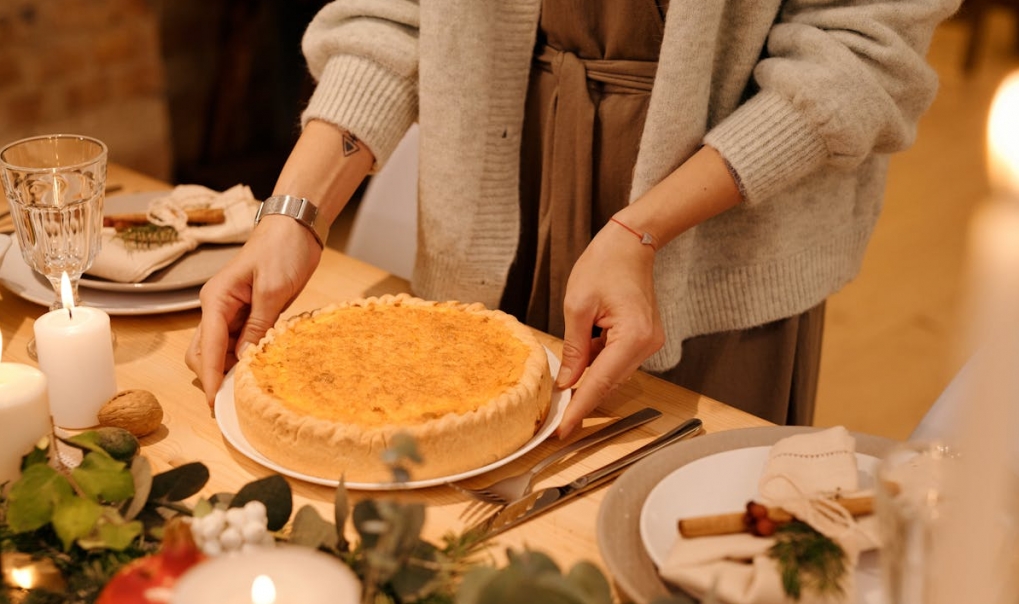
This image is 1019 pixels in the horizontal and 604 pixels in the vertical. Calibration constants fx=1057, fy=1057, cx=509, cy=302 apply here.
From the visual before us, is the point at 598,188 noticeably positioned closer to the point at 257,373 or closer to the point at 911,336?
the point at 257,373

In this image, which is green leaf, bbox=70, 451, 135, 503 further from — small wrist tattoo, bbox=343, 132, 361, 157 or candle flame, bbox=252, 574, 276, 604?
small wrist tattoo, bbox=343, 132, 361, 157

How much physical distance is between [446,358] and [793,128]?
501 mm

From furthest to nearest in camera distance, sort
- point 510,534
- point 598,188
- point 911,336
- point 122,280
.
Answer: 1. point 911,336
2. point 598,188
3. point 122,280
4. point 510,534

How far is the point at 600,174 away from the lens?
1.51 metres

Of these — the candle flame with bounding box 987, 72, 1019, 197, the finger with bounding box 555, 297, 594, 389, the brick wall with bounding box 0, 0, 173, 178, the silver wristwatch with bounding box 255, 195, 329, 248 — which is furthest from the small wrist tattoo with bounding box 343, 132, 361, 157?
the brick wall with bounding box 0, 0, 173, 178

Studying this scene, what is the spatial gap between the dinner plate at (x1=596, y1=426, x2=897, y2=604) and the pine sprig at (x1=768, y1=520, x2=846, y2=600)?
2.3 inches

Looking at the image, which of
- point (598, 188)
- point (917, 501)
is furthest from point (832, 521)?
point (598, 188)

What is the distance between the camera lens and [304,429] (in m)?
0.99

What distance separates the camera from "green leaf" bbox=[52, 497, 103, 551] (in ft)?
2.64

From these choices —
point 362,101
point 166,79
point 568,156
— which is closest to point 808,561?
point 568,156

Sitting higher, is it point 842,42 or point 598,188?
point 842,42

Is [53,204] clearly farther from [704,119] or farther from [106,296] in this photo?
[704,119]

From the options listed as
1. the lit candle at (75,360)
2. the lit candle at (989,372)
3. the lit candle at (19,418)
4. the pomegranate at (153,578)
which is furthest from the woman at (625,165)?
the lit candle at (989,372)

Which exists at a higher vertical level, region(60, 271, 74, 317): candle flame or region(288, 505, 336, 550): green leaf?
region(60, 271, 74, 317): candle flame
